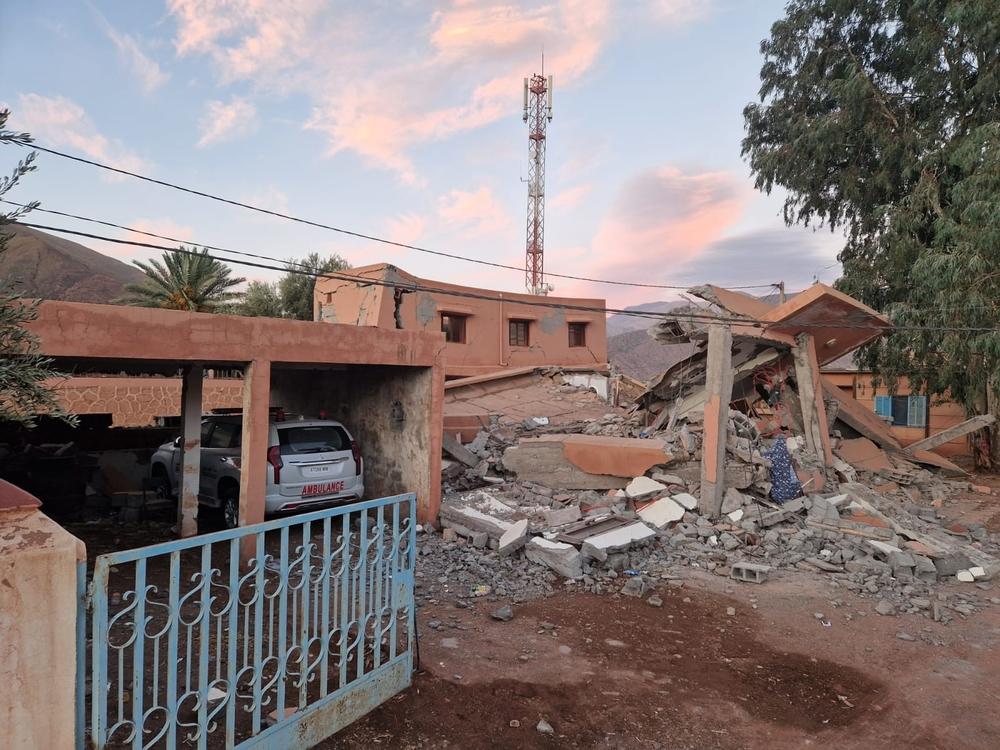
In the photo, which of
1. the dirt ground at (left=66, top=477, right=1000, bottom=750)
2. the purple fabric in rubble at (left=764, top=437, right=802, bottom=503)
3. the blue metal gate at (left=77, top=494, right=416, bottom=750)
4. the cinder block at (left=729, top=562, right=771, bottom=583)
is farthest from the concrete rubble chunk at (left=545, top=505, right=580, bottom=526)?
the blue metal gate at (left=77, top=494, right=416, bottom=750)

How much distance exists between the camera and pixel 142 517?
10.1m

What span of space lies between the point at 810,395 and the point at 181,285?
2011 cm

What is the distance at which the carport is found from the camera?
6059 mm

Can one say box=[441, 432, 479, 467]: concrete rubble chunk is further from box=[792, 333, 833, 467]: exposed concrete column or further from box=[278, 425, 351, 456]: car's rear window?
box=[792, 333, 833, 467]: exposed concrete column

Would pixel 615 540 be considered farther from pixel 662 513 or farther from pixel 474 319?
pixel 474 319

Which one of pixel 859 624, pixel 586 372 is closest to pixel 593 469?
pixel 859 624

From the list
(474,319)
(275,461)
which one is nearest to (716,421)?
(275,461)

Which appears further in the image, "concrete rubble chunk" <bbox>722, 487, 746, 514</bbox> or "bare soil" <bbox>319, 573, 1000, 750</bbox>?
"concrete rubble chunk" <bbox>722, 487, 746, 514</bbox>

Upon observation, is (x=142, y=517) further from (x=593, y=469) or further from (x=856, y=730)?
(x=856, y=730)

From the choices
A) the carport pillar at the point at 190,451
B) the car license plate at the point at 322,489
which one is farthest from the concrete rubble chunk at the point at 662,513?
the carport pillar at the point at 190,451

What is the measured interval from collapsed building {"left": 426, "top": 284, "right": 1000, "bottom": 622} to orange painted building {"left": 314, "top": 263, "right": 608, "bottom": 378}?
588 centimetres

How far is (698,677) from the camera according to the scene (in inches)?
200

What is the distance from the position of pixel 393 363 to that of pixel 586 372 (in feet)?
52.3

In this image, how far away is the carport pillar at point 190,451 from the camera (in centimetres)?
868
